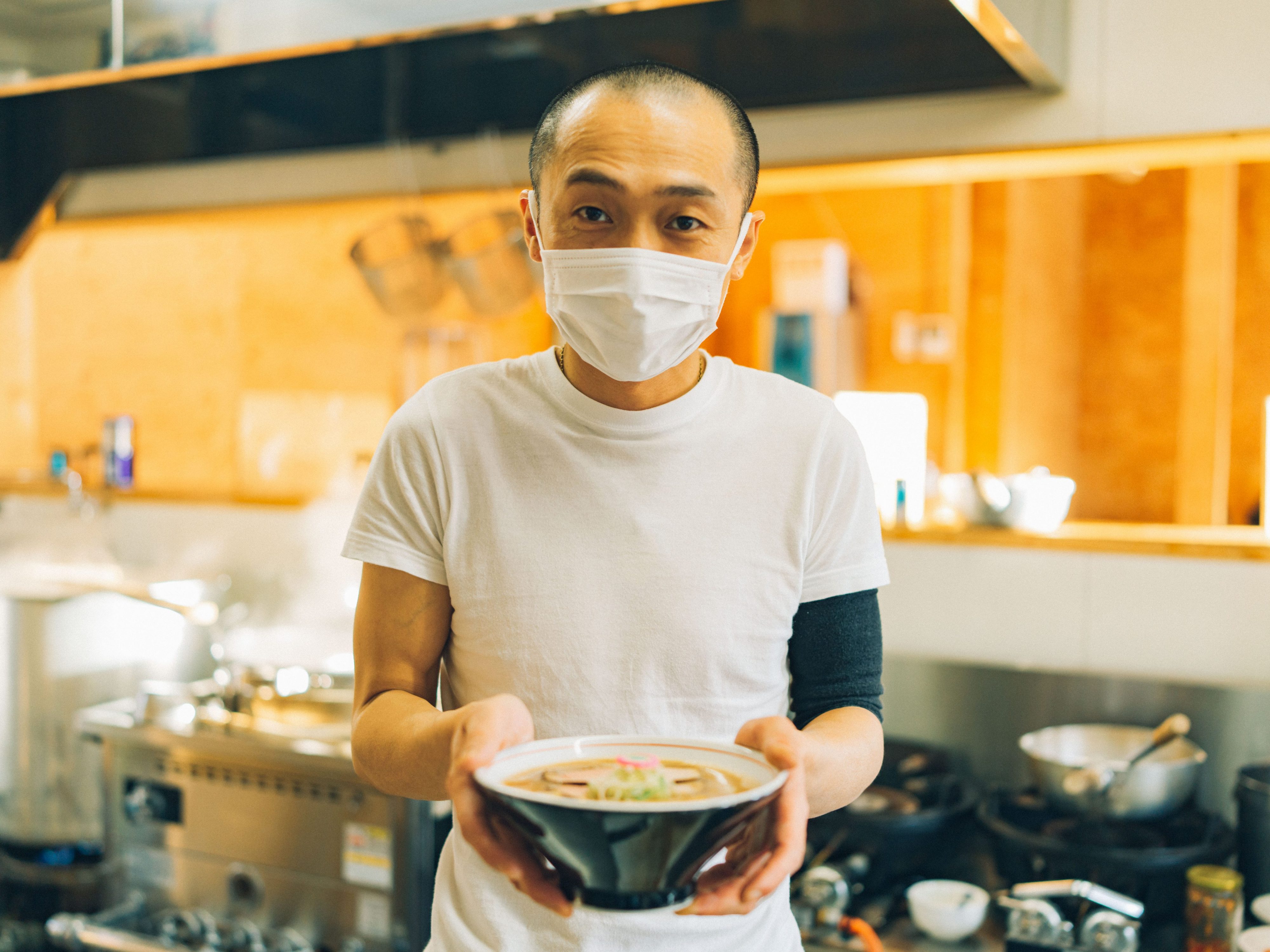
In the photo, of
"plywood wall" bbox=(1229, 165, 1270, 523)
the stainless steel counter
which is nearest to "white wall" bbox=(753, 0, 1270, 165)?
the stainless steel counter

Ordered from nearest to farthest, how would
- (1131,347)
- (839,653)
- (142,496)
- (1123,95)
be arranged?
(839,653) < (1123,95) < (142,496) < (1131,347)

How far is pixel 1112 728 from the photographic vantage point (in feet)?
7.05

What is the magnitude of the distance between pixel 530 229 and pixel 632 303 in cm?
18

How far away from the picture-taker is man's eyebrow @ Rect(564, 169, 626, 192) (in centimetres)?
94

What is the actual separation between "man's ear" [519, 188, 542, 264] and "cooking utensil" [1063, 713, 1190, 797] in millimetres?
1379

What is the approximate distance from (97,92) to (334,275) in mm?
998

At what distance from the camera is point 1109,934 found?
1.73 meters

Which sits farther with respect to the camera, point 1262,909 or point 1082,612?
point 1082,612

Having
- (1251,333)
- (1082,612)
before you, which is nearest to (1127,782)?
(1082,612)

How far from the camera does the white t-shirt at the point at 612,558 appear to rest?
101 centimetres

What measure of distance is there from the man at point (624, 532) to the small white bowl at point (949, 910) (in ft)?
2.84

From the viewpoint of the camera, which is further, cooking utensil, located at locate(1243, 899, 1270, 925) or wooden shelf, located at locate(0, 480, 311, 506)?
wooden shelf, located at locate(0, 480, 311, 506)

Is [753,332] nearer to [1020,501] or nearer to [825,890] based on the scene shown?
[1020,501]

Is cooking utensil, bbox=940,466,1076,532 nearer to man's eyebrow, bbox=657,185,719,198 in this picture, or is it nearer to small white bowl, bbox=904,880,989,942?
small white bowl, bbox=904,880,989,942
